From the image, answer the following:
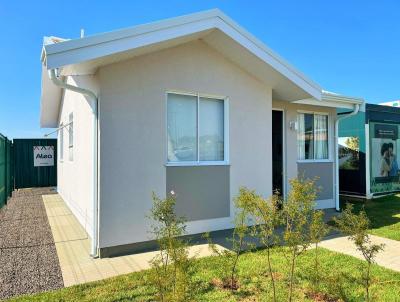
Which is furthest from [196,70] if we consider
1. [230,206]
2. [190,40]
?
[230,206]

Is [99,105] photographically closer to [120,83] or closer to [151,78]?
[120,83]

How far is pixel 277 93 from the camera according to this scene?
9.00 m

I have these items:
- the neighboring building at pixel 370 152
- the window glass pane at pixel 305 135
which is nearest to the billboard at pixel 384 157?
the neighboring building at pixel 370 152

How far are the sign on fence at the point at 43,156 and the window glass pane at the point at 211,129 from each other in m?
14.9

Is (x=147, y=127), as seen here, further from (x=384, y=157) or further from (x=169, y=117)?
(x=384, y=157)

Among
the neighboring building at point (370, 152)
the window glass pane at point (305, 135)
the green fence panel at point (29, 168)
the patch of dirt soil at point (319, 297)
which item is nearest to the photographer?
the patch of dirt soil at point (319, 297)

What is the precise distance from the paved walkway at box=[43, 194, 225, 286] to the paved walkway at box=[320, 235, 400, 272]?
9.01ft

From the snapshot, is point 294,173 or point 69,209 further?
point 69,209

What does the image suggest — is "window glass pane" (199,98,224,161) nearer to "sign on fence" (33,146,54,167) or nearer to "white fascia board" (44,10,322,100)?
"white fascia board" (44,10,322,100)

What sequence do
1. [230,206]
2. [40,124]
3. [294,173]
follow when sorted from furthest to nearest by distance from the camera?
1. [40,124]
2. [294,173]
3. [230,206]

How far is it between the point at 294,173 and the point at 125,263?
6.42m

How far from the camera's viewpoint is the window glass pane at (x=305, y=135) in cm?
1050

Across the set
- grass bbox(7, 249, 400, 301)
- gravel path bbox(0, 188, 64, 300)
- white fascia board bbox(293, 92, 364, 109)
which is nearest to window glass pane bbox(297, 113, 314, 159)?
white fascia board bbox(293, 92, 364, 109)

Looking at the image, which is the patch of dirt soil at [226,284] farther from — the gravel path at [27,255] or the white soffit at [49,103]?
the white soffit at [49,103]
